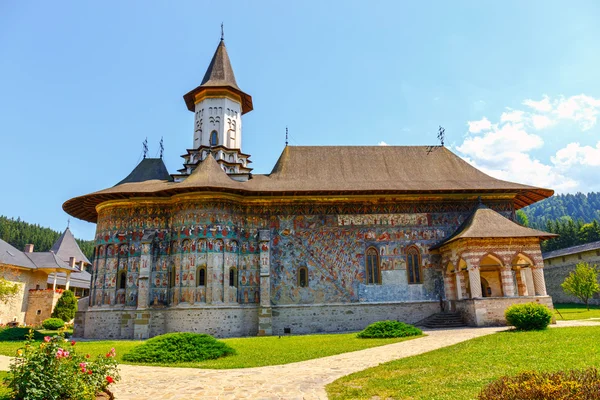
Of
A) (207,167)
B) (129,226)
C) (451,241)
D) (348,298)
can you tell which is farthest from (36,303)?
(451,241)

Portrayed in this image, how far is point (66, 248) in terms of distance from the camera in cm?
4397

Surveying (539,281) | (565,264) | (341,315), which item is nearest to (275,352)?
(341,315)

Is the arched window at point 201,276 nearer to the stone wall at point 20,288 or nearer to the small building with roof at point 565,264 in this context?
the stone wall at point 20,288

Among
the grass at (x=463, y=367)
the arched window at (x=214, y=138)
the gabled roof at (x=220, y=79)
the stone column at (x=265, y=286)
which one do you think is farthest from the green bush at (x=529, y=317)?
the gabled roof at (x=220, y=79)

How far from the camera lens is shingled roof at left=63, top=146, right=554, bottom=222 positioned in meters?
21.3

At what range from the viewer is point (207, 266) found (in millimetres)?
19906

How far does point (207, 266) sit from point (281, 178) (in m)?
6.44

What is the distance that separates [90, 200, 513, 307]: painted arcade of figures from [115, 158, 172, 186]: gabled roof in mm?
2444

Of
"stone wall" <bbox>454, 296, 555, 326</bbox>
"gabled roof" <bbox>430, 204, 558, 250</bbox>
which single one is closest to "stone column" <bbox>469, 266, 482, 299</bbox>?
"stone wall" <bbox>454, 296, 555, 326</bbox>

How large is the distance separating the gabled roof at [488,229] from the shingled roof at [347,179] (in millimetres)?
1646

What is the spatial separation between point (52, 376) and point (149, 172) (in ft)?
64.8

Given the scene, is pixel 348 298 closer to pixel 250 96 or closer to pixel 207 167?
pixel 207 167

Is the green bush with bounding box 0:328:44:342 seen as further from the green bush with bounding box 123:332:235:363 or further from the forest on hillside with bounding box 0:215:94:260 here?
the forest on hillside with bounding box 0:215:94:260

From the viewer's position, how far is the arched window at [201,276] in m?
19.9
